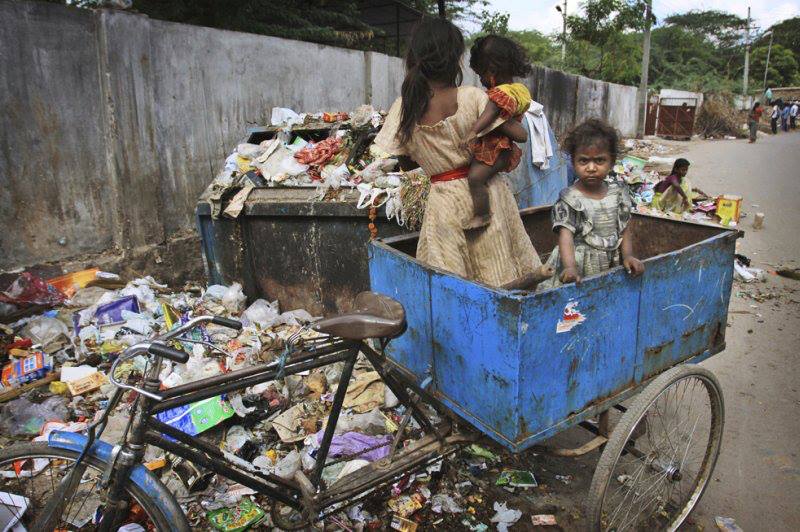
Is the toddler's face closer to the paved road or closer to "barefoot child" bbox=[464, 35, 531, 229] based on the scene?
"barefoot child" bbox=[464, 35, 531, 229]

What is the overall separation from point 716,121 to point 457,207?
85.0 ft

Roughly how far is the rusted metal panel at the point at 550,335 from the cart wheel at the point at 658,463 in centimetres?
14

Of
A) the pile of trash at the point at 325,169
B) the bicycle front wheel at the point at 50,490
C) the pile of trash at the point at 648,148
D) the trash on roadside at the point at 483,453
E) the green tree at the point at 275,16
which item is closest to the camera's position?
the bicycle front wheel at the point at 50,490

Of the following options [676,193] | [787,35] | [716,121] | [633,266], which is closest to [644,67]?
[716,121]

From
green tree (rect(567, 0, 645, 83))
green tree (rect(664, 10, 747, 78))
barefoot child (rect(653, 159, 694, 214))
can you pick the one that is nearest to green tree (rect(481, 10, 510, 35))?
green tree (rect(567, 0, 645, 83))

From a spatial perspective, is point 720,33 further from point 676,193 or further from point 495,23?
point 676,193

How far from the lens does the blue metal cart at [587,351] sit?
1.77 m

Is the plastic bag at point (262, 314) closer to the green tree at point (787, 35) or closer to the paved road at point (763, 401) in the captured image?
the paved road at point (763, 401)

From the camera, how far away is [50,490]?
234cm

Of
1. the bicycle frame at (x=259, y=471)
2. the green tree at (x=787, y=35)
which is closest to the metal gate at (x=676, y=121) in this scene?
the bicycle frame at (x=259, y=471)

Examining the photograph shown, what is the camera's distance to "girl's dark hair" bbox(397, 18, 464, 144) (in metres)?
2.34

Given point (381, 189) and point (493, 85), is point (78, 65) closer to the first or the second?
point (381, 189)

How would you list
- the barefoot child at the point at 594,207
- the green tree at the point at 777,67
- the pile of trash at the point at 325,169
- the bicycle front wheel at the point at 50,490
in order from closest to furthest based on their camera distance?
the bicycle front wheel at the point at 50,490, the barefoot child at the point at 594,207, the pile of trash at the point at 325,169, the green tree at the point at 777,67

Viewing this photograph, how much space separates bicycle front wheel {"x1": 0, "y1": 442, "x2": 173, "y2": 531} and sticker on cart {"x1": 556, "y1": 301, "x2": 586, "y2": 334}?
1440 mm
